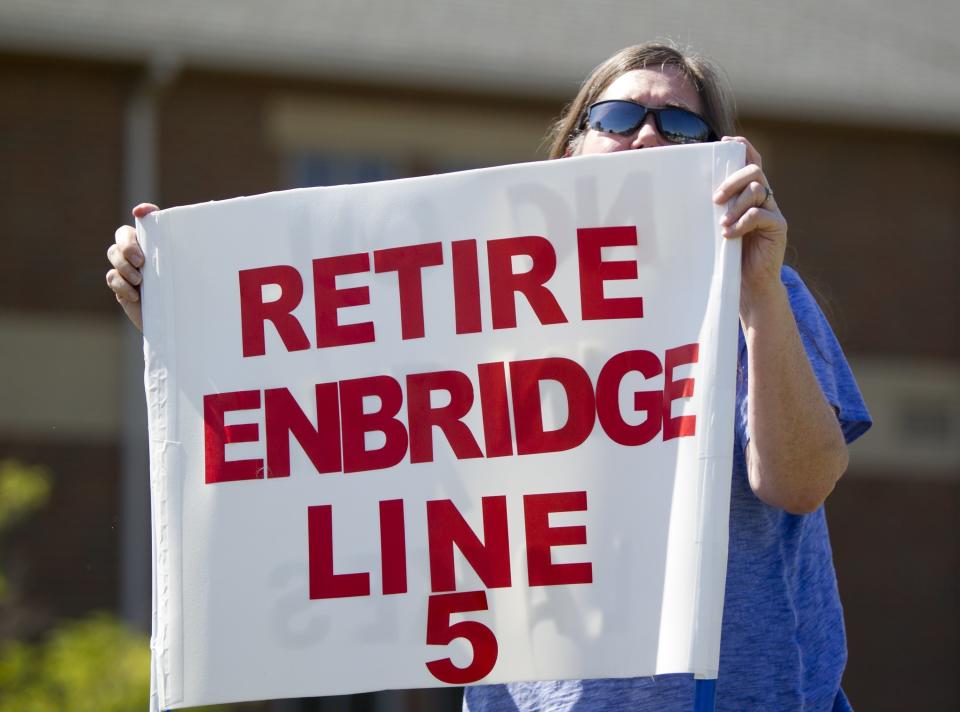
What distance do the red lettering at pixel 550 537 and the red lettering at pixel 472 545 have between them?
0.04m

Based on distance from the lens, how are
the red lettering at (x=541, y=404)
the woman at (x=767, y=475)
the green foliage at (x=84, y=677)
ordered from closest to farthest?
the woman at (x=767, y=475) → the red lettering at (x=541, y=404) → the green foliage at (x=84, y=677)

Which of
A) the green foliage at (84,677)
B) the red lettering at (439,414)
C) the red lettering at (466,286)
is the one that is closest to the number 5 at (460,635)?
the red lettering at (439,414)

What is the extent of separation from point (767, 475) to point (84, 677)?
501 cm

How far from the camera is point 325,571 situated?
2.31m

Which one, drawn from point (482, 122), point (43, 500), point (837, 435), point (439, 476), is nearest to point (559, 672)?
point (439, 476)

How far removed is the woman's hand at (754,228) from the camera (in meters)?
2.18

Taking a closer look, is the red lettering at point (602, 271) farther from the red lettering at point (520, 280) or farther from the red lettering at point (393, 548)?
the red lettering at point (393, 548)

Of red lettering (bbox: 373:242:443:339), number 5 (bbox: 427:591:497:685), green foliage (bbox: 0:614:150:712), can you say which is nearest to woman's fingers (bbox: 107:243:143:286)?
red lettering (bbox: 373:242:443:339)

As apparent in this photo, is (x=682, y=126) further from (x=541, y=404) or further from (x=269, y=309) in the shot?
(x=269, y=309)

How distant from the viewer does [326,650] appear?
7.47 feet

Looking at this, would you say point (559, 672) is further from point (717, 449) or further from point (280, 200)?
point (280, 200)

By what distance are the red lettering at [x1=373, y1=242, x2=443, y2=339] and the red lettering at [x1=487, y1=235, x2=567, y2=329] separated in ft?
0.32

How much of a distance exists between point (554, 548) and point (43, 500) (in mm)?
8160

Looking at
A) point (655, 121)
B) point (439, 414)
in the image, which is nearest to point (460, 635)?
point (439, 414)
